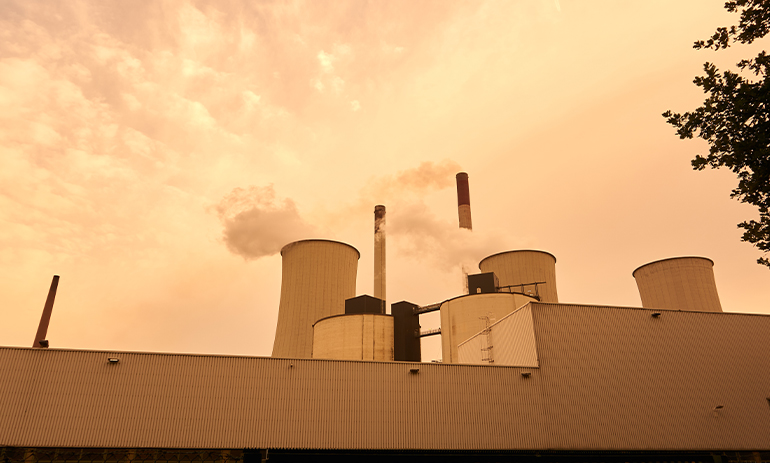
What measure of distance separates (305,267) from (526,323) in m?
19.1

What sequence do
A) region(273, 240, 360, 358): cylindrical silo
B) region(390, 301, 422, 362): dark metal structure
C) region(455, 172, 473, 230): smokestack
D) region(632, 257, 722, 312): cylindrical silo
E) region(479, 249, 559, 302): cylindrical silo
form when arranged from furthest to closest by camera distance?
region(455, 172, 473, 230): smokestack < region(632, 257, 722, 312): cylindrical silo < region(479, 249, 559, 302): cylindrical silo < region(390, 301, 422, 362): dark metal structure < region(273, 240, 360, 358): cylindrical silo

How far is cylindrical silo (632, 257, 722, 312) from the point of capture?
37438mm

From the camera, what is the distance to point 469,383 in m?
16.9

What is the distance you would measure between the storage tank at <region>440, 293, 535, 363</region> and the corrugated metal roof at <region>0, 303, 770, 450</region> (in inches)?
402

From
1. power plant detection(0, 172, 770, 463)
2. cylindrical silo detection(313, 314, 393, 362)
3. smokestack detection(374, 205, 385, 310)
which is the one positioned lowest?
power plant detection(0, 172, 770, 463)

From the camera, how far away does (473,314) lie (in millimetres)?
29266

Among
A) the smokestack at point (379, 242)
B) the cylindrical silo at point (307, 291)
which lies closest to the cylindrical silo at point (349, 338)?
the cylindrical silo at point (307, 291)

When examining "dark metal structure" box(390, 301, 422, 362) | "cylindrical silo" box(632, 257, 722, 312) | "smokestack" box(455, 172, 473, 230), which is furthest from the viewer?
"smokestack" box(455, 172, 473, 230)

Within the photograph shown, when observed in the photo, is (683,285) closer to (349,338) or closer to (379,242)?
(379,242)

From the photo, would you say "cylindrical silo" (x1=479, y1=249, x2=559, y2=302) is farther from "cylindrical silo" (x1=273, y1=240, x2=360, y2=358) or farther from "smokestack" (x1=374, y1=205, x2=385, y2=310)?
"cylindrical silo" (x1=273, y1=240, x2=360, y2=358)

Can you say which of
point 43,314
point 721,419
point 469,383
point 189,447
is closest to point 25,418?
point 189,447

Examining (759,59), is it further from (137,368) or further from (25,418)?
(25,418)

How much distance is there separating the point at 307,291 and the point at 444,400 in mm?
18954

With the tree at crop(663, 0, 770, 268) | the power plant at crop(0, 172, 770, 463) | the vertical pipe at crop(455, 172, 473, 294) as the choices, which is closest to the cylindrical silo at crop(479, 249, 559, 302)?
the vertical pipe at crop(455, 172, 473, 294)
